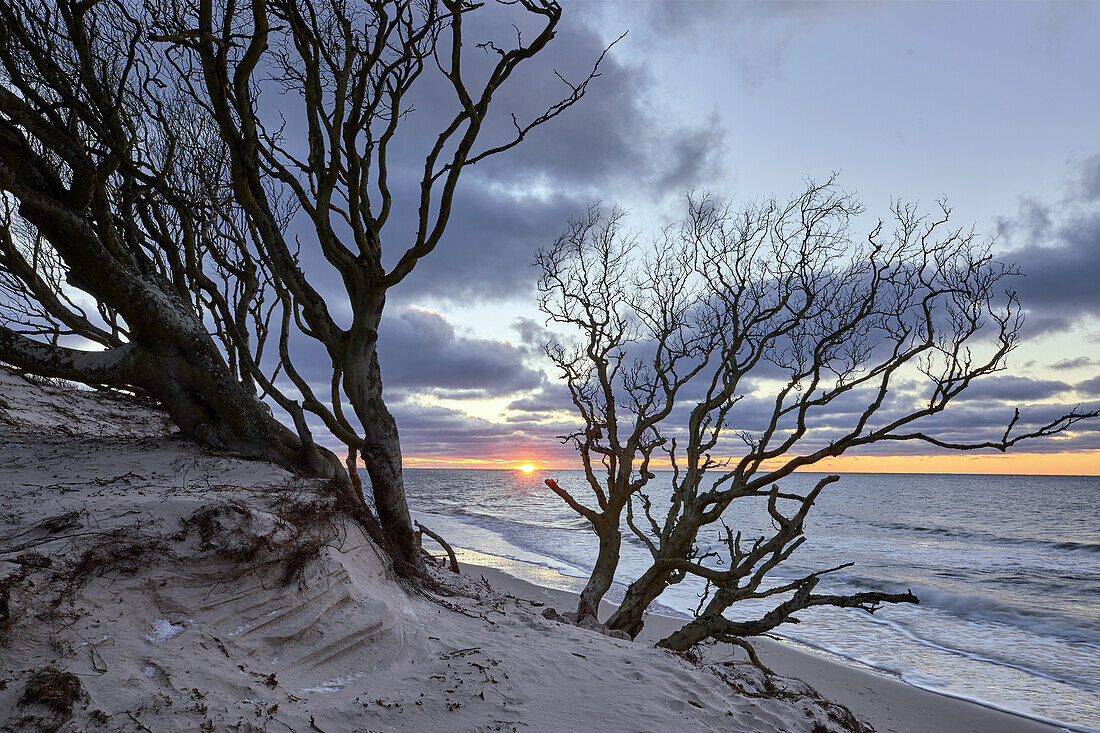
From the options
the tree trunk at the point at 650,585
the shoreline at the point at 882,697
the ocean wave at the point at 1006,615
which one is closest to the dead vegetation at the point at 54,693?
the tree trunk at the point at 650,585

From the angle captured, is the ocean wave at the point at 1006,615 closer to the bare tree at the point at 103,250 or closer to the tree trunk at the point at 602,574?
the tree trunk at the point at 602,574

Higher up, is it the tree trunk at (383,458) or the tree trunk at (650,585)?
the tree trunk at (383,458)

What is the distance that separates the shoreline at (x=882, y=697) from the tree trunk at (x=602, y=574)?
1.57 m

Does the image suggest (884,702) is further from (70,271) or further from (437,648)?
(70,271)

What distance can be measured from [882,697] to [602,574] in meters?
4.52

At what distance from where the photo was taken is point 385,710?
11.6ft

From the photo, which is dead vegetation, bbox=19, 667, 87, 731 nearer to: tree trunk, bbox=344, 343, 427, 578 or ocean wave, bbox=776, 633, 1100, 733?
tree trunk, bbox=344, 343, 427, 578

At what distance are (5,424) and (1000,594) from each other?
23416 millimetres

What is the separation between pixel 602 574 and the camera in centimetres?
877

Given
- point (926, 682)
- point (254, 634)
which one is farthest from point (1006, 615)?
point (254, 634)

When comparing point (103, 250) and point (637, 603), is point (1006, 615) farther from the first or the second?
point (103, 250)

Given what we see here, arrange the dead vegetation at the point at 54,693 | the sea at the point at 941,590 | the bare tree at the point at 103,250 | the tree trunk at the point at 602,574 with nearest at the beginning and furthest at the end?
the dead vegetation at the point at 54,693
the bare tree at the point at 103,250
the tree trunk at the point at 602,574
the sea at the point at 941,590

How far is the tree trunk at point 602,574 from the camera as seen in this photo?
8359 mm

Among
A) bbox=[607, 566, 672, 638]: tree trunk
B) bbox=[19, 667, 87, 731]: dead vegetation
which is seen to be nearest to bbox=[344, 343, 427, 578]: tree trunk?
bbox=[19, 667, 87, 731]: dead vegetation
